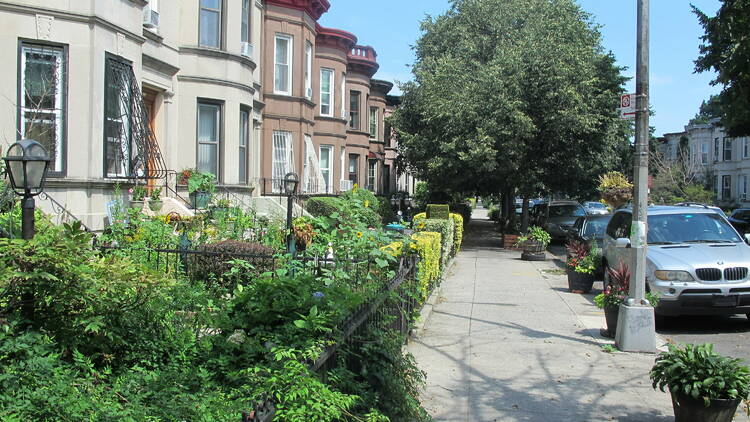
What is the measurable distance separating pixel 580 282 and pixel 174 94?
1082 cm

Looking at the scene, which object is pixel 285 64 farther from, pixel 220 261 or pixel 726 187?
pixel 726 187

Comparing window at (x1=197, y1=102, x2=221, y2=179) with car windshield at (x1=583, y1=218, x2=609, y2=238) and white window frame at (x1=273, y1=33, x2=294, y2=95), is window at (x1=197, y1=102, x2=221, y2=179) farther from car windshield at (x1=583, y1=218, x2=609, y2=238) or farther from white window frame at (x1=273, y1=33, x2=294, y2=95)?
car windshield at (x1=583, y1=218, x2=609, y2=238)

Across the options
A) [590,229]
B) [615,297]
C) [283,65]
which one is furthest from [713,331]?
[283,65]

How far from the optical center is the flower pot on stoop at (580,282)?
1365cm

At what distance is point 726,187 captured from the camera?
2359 inches

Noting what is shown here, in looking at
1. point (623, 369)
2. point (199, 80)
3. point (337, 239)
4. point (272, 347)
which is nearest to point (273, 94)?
point (199, 80)

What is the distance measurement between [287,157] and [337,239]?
1742 cm

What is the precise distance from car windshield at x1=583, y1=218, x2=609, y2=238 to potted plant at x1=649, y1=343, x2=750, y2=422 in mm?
12688

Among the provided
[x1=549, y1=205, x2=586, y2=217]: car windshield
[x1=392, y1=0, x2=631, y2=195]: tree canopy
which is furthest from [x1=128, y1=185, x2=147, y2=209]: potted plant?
[x1=549, y1=205, x2=586, y2=217]: car windshield

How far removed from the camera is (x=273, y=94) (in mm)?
24062

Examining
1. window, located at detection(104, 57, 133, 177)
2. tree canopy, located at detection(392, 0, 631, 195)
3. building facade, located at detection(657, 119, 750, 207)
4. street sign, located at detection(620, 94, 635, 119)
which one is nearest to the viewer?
street sign, located at detection(620, 94, 635, 119)

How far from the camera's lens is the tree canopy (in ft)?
75.2

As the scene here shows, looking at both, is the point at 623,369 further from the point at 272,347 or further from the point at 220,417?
the point at 220,417

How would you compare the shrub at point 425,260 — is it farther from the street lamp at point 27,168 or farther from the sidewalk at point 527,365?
the street lamp at point 27,168
